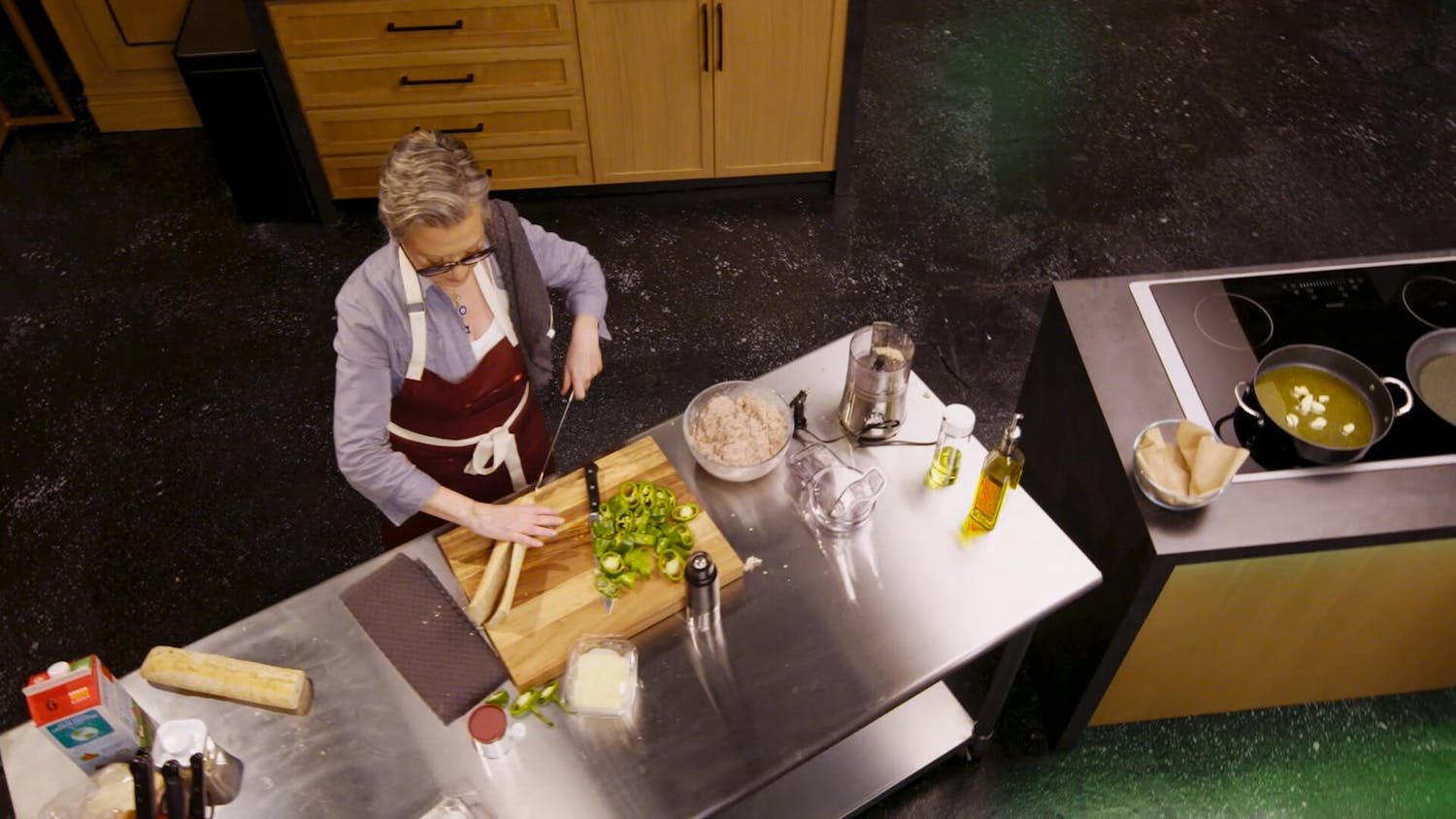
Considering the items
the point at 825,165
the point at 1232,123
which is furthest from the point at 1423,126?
the point at 825,165

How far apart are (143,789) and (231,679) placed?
9.4 inches

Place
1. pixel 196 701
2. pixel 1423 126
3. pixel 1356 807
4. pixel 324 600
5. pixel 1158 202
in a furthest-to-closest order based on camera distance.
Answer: pixel 1423 126 < pixel 1158 202 < pixel 1356 807 < pixel 324 600 < pixel 196 701

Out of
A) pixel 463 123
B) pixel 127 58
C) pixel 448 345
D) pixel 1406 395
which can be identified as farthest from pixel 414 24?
pixel 1406 395

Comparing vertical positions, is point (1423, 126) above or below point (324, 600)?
below

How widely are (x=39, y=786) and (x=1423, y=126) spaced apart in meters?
5.25

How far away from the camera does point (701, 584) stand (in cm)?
179

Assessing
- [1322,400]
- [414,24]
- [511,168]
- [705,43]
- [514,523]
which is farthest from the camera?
[511,168]

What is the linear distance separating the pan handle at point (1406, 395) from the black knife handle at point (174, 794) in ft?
7.60

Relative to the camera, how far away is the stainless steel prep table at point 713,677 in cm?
169

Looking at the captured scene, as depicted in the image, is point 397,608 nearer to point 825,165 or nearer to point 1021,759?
point 1021,759

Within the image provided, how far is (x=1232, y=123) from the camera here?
447 cm

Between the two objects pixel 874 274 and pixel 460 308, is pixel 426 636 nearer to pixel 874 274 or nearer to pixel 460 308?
pixel 460 308

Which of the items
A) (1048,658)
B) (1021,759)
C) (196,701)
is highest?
(196,701)

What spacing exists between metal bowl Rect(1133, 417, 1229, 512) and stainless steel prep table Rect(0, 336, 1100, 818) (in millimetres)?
224
